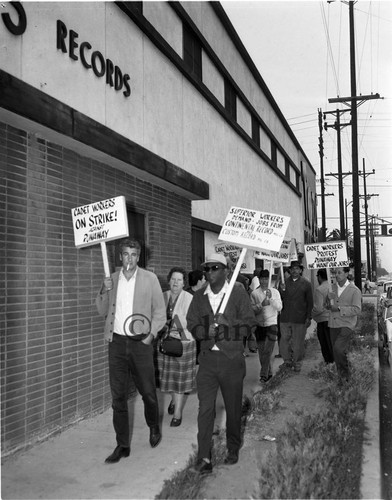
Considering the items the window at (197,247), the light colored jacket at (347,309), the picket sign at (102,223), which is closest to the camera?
the picket sign at (102,223)

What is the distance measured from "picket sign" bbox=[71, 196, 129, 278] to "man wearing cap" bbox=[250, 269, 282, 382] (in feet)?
11.6

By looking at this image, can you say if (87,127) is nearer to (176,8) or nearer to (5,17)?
(5,17)

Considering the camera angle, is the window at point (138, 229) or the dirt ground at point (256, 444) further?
the window at point (138, 229)

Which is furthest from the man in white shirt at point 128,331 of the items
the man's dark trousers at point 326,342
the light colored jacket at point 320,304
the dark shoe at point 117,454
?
the man's dark trousers at point 326,342

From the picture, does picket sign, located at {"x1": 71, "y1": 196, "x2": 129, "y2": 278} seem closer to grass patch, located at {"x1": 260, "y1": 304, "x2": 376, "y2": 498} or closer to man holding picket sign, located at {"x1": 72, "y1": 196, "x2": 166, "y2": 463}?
man holding picket sign, located at {"x1": 72, "y1": 196, "x2": 166, "y2": 463}

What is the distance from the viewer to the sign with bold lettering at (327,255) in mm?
10922

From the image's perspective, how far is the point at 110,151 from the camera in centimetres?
597

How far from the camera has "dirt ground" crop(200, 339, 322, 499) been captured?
4.01 metres

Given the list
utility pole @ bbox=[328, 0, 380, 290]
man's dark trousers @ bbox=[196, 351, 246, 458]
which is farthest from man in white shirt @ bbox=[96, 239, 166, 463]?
utility pole @ bbox=[328, 0, 380, 290]

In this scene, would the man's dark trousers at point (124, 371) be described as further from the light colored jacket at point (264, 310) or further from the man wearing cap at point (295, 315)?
the man wearing cap at point (295, 315)

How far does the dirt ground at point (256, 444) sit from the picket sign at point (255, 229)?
1855mm

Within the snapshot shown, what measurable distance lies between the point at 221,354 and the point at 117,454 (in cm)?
130


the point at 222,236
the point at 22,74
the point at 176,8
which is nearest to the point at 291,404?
the point at 222,236

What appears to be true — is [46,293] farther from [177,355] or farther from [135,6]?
[135,6]
